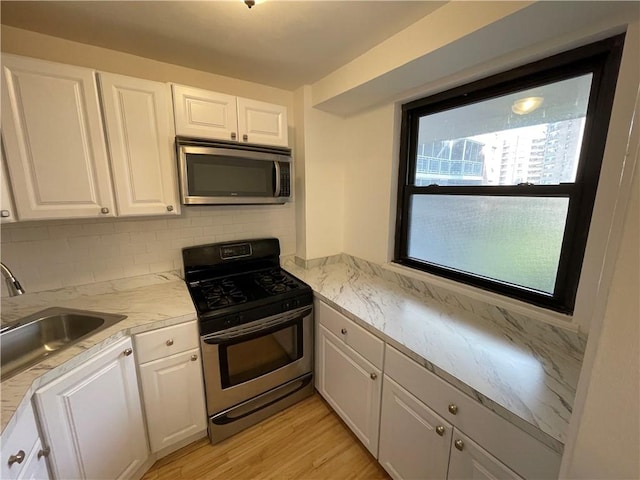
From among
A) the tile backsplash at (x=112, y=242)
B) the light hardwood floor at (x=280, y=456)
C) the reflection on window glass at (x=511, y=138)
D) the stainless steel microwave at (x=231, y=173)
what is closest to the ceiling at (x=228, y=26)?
the stainless steel microwave at (x=231, y=173)

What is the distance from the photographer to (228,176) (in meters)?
1.72

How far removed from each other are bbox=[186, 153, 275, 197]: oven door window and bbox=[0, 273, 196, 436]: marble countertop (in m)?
0.70

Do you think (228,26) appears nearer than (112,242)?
Yes

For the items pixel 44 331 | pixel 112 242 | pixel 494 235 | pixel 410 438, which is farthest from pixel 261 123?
pixel 410 438

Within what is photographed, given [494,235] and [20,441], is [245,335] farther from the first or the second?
[494,235]

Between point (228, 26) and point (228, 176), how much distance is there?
77cm

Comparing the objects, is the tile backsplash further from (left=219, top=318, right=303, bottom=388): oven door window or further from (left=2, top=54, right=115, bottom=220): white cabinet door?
(left=219, top=318, right=303, bottom=388): oven door window

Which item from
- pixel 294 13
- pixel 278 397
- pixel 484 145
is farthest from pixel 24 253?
pixel 484 145

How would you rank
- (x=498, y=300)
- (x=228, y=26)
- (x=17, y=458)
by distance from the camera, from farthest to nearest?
(x=498, y=300) < (x=228, y=26) < (x=17, y=458)

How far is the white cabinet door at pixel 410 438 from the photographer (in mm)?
1149

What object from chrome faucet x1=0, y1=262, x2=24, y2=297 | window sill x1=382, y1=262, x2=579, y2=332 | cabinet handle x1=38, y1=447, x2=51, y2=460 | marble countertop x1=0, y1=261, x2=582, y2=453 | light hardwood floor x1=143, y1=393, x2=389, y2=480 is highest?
chrome faucet x1=0, y1=262, x2=24, y2=297

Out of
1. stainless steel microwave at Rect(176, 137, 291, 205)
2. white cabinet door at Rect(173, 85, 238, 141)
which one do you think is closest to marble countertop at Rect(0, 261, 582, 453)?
stainless steel microwave at Rect(176, 137, 291, 205)

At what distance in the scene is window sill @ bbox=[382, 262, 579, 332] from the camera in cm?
124

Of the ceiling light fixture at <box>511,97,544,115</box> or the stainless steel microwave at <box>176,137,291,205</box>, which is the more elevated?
the ceiling light fixture at <box>511,97,544,115</box>
